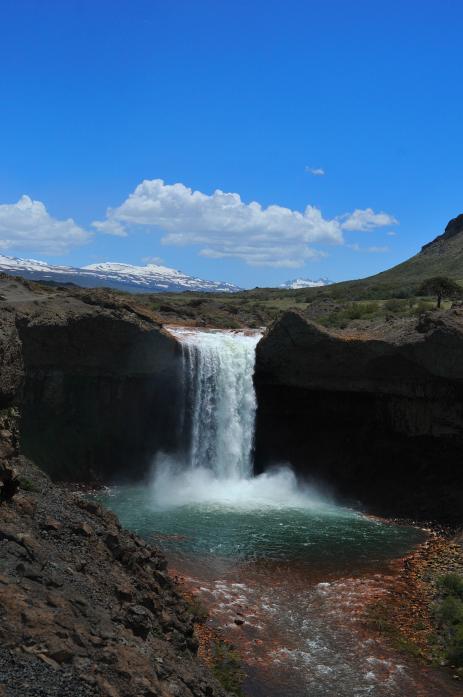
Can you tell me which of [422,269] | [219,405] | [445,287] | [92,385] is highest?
[422,269]

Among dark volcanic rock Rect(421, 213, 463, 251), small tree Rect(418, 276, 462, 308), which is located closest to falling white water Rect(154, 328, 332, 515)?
small tree Rect(418, 276, 462, 308)

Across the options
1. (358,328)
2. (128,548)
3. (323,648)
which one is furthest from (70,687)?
(358,328)

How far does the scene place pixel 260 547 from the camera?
25469 mm

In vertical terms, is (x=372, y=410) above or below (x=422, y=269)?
below

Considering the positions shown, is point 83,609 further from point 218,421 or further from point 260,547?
point 218,421

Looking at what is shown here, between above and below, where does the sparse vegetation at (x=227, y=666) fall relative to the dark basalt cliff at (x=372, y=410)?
below

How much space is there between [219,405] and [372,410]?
8.87m

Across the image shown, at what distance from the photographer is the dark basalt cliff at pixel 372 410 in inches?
1256

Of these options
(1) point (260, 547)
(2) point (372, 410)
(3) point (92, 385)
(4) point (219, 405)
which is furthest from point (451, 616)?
(3) point (92, 385)

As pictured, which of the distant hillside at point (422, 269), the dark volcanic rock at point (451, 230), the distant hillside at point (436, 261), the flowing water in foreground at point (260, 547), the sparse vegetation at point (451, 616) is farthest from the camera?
the dark volcanic rock at point (451, 230)

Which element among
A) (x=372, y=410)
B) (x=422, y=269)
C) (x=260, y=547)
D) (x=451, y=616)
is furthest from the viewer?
(x=422, y=269)

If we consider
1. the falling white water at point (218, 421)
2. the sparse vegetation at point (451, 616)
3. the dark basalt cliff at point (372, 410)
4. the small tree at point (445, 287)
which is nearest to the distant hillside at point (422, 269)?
the small tree at point (445, 287)

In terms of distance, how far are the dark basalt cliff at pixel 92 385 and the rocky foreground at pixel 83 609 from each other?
1482cm

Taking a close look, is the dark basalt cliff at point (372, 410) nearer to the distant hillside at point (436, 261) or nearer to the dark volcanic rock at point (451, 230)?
the distant hillside at point (436, 261)
